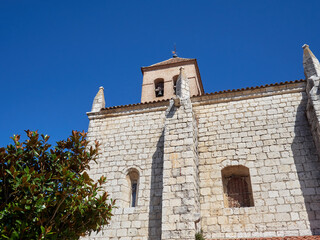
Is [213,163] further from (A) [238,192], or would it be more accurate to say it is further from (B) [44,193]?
(B) [44,193]

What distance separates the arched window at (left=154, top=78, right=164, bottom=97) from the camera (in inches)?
571

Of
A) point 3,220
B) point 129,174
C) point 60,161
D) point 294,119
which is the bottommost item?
point 3,220

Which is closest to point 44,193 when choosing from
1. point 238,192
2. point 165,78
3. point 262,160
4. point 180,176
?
point 180,176

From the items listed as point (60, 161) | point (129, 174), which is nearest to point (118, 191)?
point (129, 174)

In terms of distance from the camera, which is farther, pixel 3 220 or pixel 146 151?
pixel 146 151

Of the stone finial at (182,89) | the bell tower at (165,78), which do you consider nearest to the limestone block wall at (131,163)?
the stone finial at (182,89)

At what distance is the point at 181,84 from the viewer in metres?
9.05

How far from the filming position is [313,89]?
7.78 m

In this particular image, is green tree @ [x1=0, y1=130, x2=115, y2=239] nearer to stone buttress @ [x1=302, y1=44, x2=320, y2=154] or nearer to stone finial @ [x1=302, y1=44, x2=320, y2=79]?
stone buttress @ [x1=302, y1=44, x2=320, y2=154]

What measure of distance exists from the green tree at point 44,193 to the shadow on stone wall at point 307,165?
17.0ft

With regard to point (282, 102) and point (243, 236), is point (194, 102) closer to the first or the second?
point (282, 102)

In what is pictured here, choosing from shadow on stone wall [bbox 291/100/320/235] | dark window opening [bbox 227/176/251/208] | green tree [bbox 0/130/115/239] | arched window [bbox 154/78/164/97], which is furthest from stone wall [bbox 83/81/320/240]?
arched window [bbox 154/78/164/97]

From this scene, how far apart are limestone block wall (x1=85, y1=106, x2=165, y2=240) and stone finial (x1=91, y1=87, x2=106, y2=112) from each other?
31 cm

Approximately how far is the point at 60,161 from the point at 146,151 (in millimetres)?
3978
